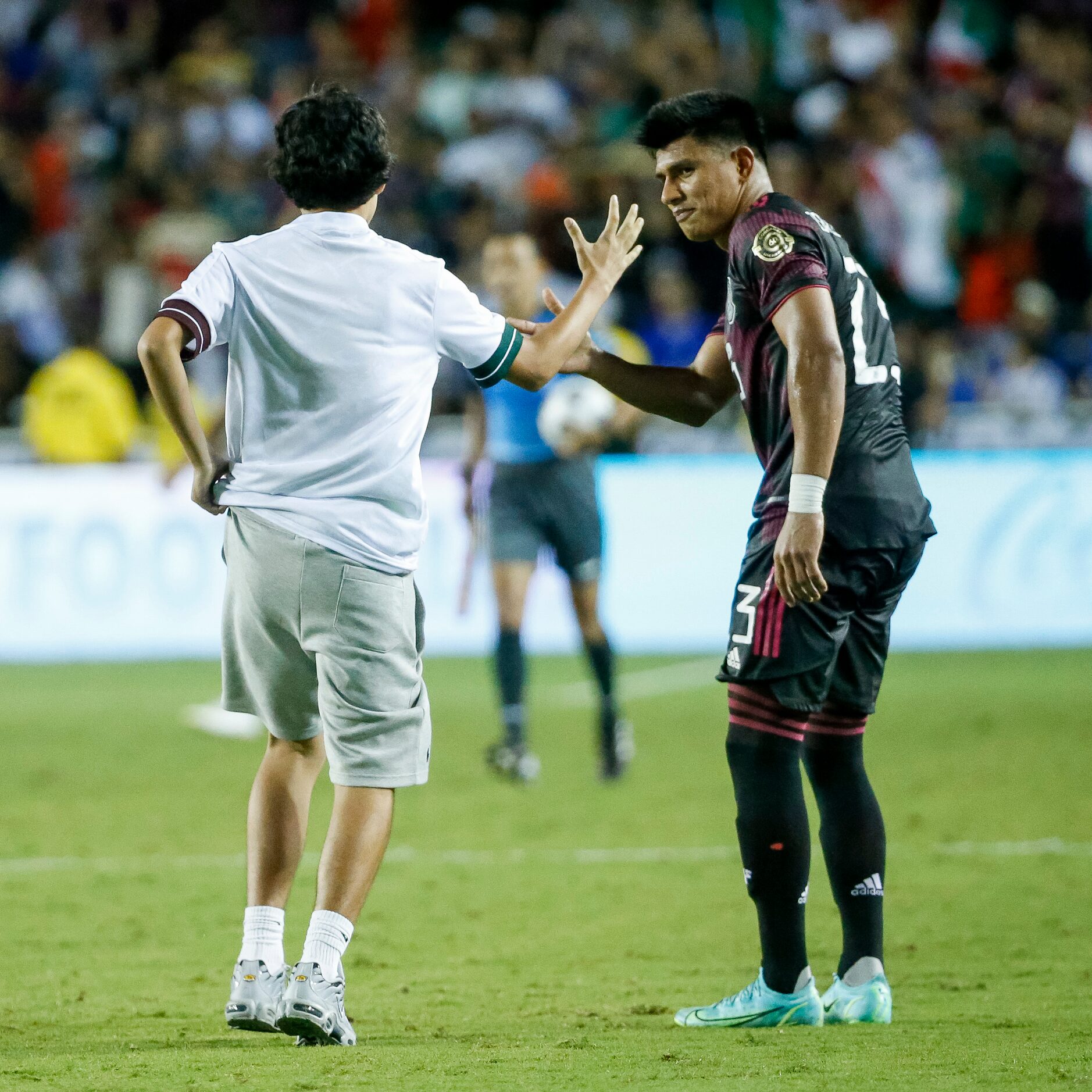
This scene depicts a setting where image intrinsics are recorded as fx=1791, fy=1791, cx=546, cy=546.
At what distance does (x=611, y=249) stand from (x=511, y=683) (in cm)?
435

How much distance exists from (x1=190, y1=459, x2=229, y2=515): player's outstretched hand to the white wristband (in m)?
1.34

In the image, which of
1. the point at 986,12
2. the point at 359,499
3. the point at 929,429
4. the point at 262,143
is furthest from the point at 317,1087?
the point at 986,12

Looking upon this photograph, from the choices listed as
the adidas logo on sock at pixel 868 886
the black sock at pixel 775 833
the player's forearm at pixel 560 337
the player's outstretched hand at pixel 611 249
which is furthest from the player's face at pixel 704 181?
the adidas logo on sock at pixel 868 886

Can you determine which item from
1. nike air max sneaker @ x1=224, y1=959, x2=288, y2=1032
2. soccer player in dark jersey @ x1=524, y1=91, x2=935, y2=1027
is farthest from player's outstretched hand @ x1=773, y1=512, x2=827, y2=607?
nike air max sneaker @ x1=224, y1=959, x2=288, y2=1032

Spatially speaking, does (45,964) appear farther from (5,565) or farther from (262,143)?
(262,143)

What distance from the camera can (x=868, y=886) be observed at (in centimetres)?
443

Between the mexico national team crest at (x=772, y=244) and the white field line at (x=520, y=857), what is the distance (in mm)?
3056

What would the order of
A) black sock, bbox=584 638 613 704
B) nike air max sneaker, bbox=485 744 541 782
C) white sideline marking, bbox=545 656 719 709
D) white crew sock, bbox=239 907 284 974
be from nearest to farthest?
white crew sock, bbox=239 907 284 974 < nike air max sneaker, bbox=485 744 541 782 < black sock, bbox=584 638 613 704 < white sideline marking, bbox=545 656 719 709

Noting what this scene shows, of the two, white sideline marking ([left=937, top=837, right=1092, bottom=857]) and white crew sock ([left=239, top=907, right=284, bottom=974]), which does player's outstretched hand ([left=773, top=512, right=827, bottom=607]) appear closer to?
white crew sock ([left=239, top=907, right=284, bottom=974])

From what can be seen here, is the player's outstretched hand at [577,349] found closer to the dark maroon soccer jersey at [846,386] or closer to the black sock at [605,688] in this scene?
the dark maroon soccer jersey at [846,386]

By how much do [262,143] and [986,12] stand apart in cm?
730

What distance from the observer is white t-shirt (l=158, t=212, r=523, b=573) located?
160 inches

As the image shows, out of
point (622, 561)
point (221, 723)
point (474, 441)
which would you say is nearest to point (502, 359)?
point (474, 441)

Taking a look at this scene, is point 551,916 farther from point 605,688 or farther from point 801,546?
point 605,688
